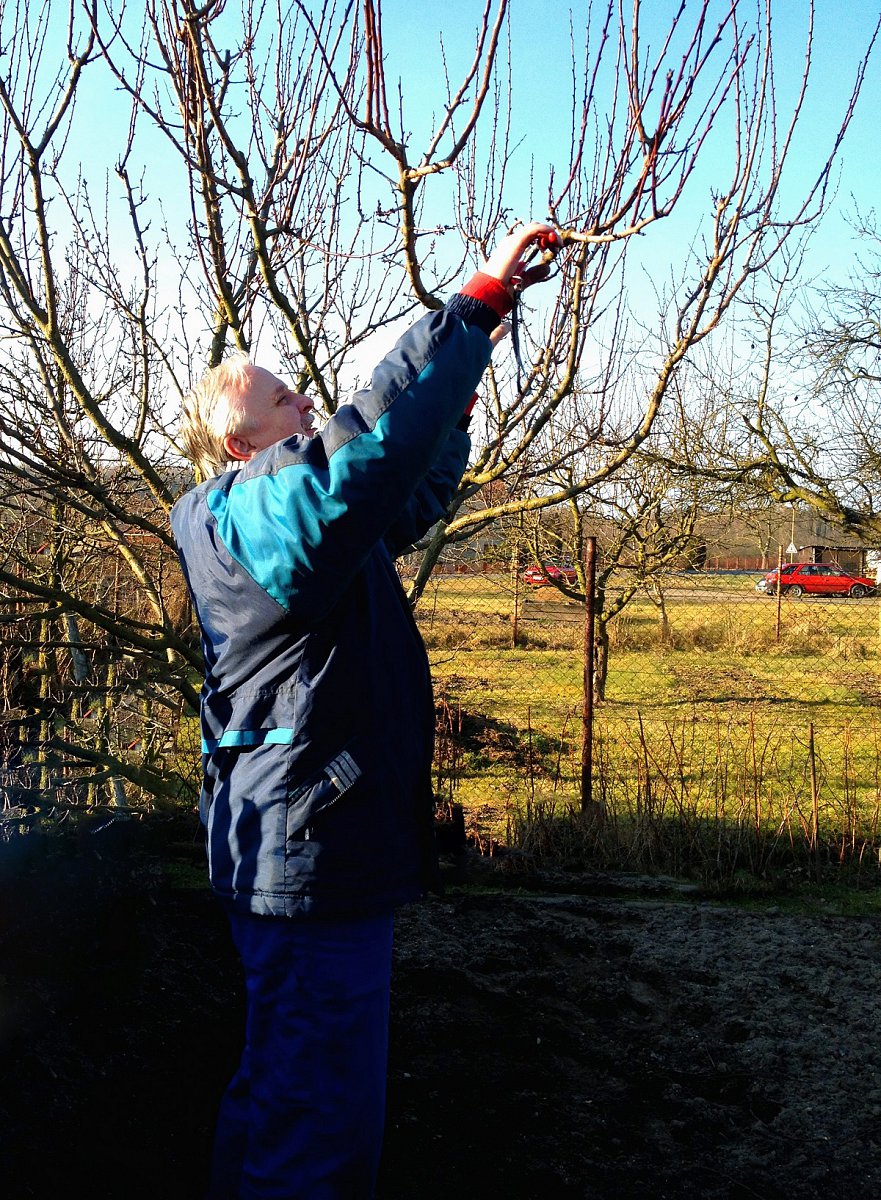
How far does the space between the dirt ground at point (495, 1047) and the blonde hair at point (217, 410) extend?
162 cm

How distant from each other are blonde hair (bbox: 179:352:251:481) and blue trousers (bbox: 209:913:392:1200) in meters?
0.84

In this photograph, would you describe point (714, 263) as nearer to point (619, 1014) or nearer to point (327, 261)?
point (327, 261)

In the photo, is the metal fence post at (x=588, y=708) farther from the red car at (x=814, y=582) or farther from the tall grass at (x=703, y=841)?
the red car at (x=814, y=582)

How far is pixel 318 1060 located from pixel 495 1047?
1.60m

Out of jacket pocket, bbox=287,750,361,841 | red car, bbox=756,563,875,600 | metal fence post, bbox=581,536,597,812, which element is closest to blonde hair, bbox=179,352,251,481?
jacket pocket, bbox=287,750,361,841

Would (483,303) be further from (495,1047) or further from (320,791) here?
(495,1047)

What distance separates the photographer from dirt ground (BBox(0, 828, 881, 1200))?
238 cm

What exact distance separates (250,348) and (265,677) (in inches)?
95.1

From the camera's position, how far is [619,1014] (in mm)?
3289

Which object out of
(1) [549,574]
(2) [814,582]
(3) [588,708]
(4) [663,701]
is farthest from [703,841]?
(2) [814,582]

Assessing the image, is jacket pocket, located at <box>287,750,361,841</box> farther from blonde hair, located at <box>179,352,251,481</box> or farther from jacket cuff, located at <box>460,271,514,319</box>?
jacket cuff, located at <box>460,271,514,319</box>

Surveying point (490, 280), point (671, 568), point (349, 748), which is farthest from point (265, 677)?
point (671, 568)

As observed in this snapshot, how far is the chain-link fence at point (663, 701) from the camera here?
613 cm

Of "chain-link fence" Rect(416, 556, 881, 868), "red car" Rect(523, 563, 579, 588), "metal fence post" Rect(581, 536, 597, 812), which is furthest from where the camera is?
"red car" Rect(523, 563, 579, 588)
